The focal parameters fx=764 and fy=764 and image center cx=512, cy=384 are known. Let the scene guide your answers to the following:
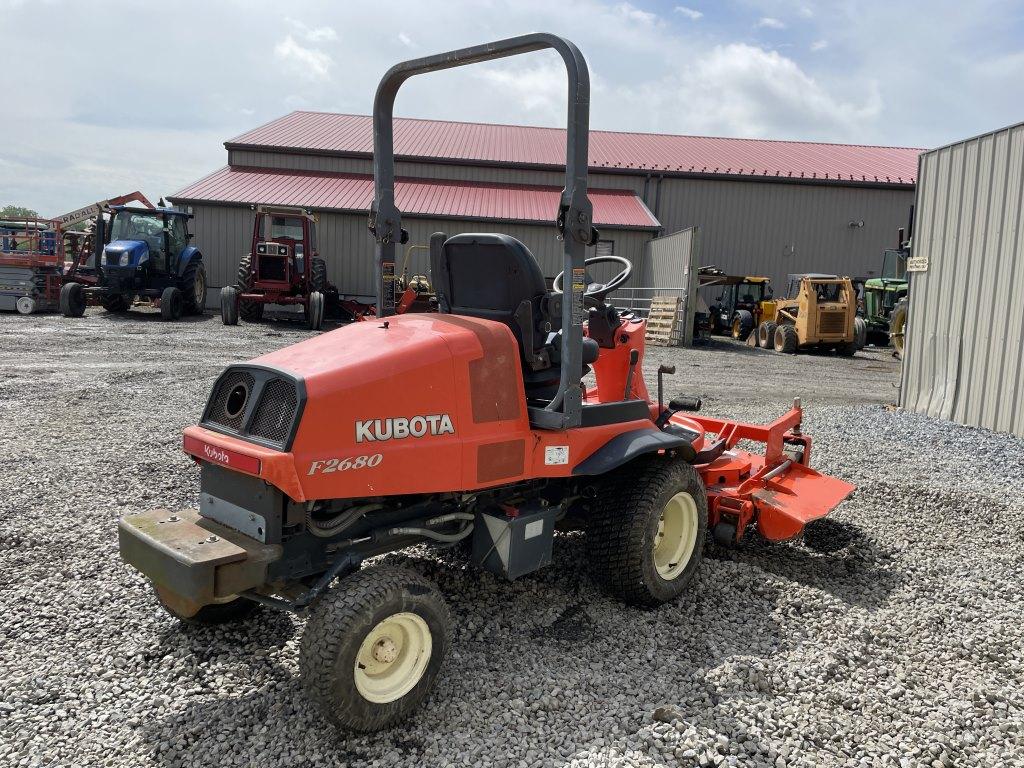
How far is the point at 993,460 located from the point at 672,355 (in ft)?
28.7

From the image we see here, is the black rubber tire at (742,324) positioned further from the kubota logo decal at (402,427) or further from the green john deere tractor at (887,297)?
the kubota logo decal at (402,427)

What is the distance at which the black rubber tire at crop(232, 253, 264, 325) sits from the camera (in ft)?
54.4

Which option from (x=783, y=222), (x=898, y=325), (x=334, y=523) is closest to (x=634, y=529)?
(x=334, y=523)

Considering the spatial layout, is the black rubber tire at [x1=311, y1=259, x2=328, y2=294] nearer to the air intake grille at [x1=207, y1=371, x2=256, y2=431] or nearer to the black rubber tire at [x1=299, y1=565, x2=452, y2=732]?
the air intake grille at [x1=207, y1=371, x2=256, y2=431]

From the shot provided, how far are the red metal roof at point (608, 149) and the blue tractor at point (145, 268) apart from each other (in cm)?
668

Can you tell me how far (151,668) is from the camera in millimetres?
2896

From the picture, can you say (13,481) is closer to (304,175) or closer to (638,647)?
(638,647)

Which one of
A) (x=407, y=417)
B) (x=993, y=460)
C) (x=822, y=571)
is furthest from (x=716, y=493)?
(x=993, y=460)

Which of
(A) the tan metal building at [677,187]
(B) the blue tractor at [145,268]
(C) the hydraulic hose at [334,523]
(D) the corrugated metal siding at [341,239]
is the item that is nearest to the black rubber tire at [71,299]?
(B) the blue tractor at [145,268]

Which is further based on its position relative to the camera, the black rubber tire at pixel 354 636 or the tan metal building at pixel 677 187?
the tan metal building at pixel 677 187

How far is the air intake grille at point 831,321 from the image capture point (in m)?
16.2

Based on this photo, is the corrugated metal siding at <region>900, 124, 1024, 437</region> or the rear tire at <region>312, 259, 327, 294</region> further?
the rear tire at <region>312, 259, 327, 294</region>

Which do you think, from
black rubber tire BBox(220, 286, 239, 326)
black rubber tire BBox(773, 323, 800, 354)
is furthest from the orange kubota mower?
black rubber tire BBox(773, 323, 800, 354)

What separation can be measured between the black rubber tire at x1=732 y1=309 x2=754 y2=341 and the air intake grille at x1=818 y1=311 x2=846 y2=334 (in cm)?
286
